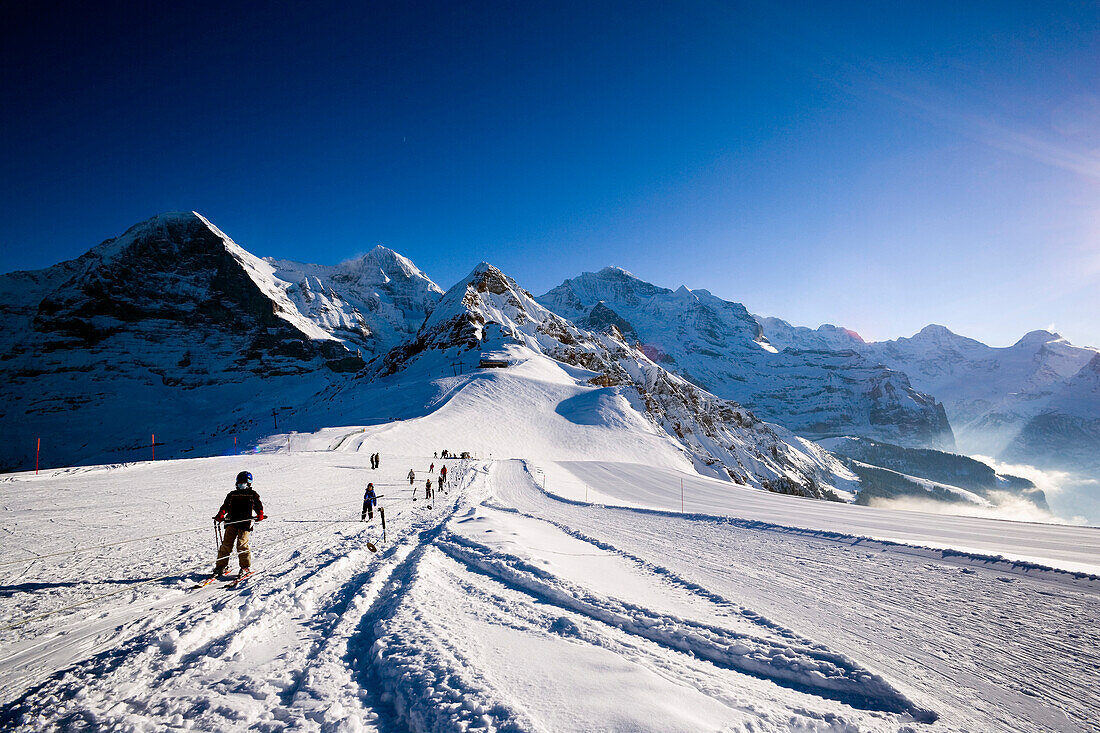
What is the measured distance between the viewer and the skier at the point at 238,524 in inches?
295

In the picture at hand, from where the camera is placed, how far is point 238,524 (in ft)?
24.6

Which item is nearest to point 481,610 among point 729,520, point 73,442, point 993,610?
point 993,610

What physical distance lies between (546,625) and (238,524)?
5.85 m

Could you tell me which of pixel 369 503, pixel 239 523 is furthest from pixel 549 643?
pixel 369 503

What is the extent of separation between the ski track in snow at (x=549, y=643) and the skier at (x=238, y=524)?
1.50ft

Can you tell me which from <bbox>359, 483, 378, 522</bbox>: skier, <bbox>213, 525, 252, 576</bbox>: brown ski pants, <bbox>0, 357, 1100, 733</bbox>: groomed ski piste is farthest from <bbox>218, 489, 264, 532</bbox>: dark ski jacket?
<bbox>359, 483, 378, 522</bbox>: skier

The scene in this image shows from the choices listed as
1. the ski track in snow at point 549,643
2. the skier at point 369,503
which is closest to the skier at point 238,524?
the ski track in snow at point 549,643

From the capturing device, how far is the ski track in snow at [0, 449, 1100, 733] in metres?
3.69

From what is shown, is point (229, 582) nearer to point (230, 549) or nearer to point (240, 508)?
point (230, 549)

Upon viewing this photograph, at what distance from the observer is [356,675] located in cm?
429

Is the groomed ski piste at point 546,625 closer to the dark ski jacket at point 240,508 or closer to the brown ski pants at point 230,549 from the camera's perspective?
the brown ski pants at point 230,549

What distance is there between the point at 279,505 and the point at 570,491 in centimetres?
1479

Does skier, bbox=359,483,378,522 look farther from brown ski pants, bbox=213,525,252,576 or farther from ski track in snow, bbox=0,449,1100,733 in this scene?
brown ski pants, bbox=213,525,252,576

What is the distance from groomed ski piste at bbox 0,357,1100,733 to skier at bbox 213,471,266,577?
49 cm
